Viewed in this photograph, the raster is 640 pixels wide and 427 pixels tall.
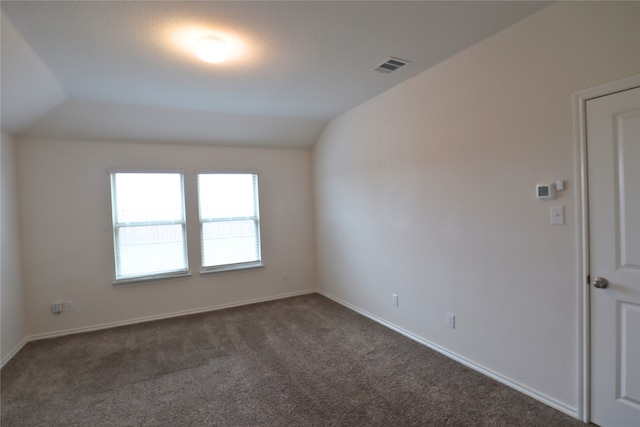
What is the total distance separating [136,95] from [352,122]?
2.53 m

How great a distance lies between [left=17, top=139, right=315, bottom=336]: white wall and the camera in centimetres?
373

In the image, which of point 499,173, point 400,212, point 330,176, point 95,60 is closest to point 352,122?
point 330,176

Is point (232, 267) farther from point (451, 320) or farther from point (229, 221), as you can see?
point (451, 320)

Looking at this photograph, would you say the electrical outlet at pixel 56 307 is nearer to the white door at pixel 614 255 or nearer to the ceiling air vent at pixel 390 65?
the ceiling air vent at pixel 390 65

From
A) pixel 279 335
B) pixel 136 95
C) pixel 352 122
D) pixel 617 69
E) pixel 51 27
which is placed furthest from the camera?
pixel 352 122

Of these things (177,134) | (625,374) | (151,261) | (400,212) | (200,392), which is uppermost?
(177,134)

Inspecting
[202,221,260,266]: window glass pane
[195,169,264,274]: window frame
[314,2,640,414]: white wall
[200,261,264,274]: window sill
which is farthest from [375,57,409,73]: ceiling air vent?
[200,261,264,274]: window sill

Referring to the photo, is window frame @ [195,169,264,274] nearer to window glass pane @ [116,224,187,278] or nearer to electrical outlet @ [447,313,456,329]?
window glass pane @ [116,224,187,278]

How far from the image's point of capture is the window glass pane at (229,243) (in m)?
4.62

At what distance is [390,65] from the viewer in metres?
2.89

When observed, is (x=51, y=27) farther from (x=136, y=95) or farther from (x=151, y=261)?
(x=151, y=261)

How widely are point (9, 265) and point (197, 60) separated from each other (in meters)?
3.03

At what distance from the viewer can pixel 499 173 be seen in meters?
2.48

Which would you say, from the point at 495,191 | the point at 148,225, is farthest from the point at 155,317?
the point at 495,191
